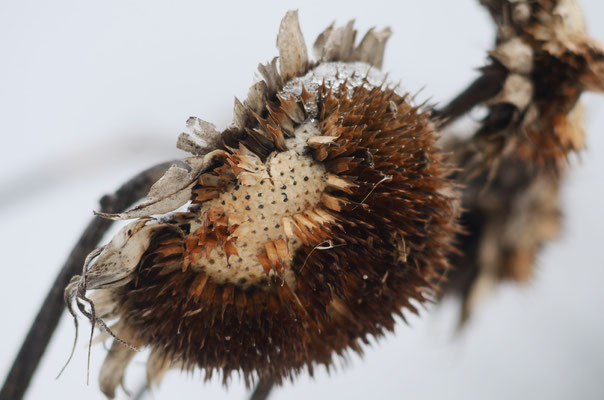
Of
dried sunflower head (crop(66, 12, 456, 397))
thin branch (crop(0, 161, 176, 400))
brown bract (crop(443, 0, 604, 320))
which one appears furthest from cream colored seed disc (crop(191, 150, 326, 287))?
brown bract (crop(443, 0, 604, 320))

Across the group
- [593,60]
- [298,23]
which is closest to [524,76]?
[593,60]

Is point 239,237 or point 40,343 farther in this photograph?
point 40,343

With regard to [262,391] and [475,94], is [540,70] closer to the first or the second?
[475,94]

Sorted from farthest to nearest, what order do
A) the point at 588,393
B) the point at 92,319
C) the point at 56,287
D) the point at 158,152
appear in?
the point at 588,393 → the point at 158,152 → the point at 56,287 → the point at 92,319

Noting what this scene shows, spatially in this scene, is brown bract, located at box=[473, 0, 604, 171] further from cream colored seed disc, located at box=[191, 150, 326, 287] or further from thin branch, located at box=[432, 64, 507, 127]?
cream colored seed disc, located at box=[191, 150, 326, 287]

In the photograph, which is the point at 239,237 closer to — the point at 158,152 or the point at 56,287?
the point at 56,287

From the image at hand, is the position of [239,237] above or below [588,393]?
above

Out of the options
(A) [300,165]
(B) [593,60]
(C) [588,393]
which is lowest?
(C) [588,393]
